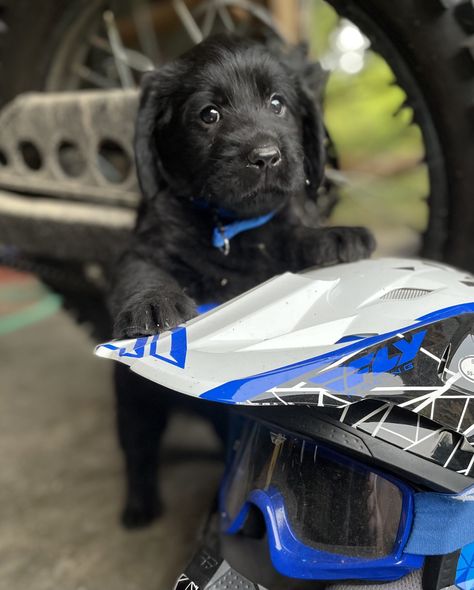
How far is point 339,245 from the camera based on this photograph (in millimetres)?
1312

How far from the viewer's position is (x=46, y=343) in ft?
9.47

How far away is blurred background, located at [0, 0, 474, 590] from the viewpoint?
1376 mm

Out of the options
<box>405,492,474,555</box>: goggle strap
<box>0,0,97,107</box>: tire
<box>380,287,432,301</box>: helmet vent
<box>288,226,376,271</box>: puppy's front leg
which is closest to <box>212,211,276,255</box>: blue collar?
<box>288,226,376,271</box>: puppy's front leg

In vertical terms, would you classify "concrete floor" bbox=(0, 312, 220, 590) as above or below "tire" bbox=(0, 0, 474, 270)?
below

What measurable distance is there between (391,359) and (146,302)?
0.41 meters

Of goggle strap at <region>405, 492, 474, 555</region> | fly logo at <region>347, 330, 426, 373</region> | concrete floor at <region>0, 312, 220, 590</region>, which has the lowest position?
concrete floor at <region>0, 312, 220, 590</region>

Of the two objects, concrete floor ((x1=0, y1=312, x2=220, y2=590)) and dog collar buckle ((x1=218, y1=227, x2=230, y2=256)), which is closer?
dog collar buckle ((x1=218, y1=227, x2=230, y2=256))

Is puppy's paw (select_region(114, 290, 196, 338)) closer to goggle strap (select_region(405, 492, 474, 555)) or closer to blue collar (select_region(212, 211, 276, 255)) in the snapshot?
blue collar (select_region(212, 211, 276, 255))

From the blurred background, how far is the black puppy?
0.26 m

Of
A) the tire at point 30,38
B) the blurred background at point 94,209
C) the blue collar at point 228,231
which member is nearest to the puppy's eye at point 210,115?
the blue collar at point 228,231

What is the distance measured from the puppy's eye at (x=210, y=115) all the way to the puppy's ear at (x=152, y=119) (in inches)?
4.2

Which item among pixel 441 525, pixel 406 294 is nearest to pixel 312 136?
pixel 406 294

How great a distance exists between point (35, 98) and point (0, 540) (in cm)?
119

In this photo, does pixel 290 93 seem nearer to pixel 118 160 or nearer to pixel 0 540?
pixel 118 160
